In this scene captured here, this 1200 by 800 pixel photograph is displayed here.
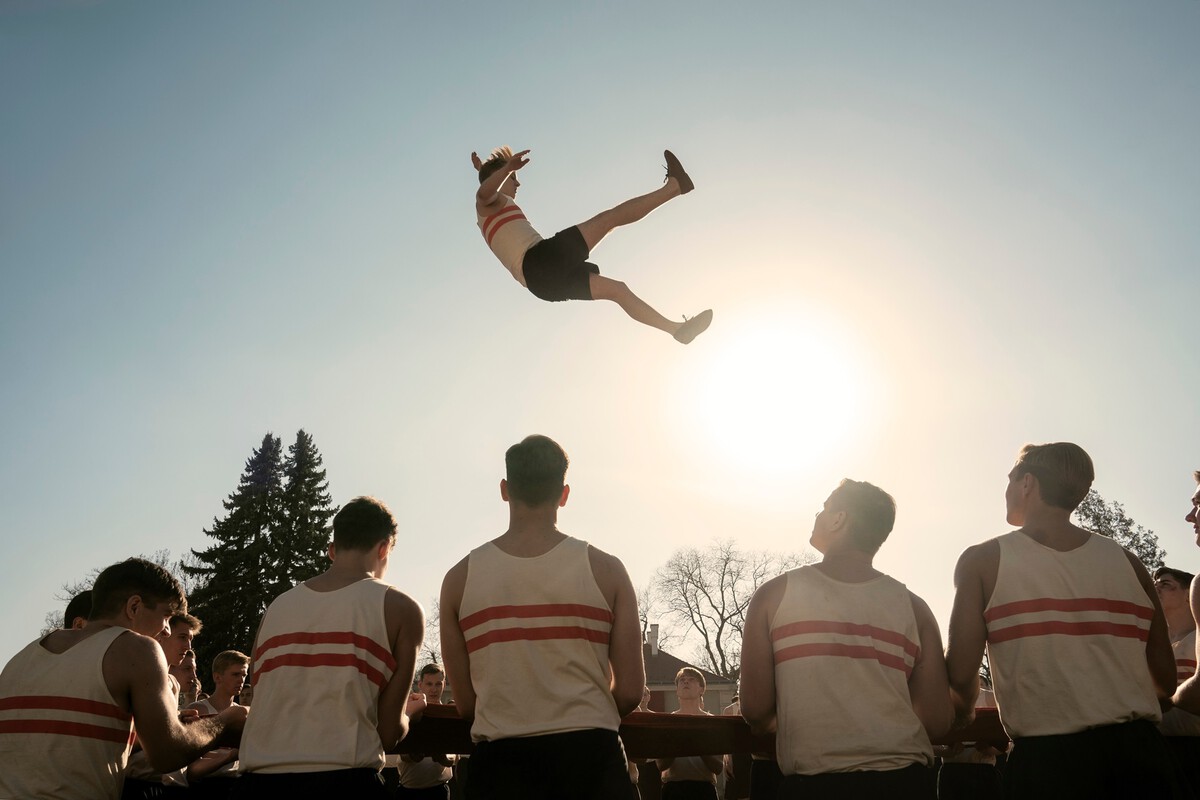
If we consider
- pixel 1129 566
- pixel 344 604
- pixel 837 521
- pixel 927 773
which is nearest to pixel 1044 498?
pixel 1129 566

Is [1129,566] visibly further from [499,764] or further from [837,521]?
[499,764]

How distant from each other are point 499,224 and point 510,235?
18 centimetres

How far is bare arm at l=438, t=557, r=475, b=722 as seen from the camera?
3717 mm

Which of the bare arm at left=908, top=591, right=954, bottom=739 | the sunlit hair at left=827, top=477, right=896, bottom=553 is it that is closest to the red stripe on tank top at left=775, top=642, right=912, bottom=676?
the bare arm at left=908, top=591, right=954, bottom=739

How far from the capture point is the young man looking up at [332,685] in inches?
140

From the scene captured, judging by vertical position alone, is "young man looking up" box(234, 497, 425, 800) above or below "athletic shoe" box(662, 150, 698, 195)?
below

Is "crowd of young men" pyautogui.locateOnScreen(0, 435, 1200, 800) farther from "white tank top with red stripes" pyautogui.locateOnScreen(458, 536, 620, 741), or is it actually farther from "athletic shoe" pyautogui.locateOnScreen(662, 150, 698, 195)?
"athletic shoe" pyautogui.locateOnScreen(662, 150, 698, 195)

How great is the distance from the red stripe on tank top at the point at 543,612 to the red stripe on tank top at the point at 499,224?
4512mm

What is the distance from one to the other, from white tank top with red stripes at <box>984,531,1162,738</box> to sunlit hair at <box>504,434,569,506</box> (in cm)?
199

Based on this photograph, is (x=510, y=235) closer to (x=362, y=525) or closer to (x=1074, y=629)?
(x=362, y=525)

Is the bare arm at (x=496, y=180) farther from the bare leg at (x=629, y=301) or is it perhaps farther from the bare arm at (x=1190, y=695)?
the bare arm at (x=1190, y=695)

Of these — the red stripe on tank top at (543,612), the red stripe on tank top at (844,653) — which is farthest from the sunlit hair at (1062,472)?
the red stripe on tank top at (543,612)

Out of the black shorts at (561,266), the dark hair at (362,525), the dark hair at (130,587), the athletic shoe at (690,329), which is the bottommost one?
the dark hair at (130,587)

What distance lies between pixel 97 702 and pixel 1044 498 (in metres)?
4.27
